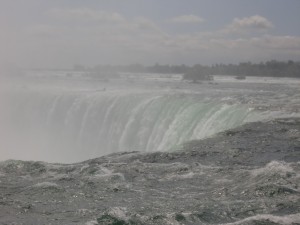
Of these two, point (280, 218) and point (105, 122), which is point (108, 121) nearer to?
point (105, 122)

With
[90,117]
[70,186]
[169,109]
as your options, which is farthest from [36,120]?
[70,186]

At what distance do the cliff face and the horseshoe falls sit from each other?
6.05 meters

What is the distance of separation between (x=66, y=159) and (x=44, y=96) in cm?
1170

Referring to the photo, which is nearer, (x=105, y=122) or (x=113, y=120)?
(x=113, y=120)

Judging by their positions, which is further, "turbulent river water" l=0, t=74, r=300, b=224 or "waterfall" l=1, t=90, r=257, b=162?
"waterfall" l=1, t=90, r=257, b=162

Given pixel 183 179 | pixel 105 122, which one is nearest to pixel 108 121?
pixel 105 122

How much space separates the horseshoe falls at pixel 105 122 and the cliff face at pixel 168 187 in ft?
19.8

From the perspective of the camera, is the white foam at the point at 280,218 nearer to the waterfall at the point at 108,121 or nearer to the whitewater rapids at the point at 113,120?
the whitewater rapids at the point at 113,120

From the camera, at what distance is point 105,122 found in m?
30.0

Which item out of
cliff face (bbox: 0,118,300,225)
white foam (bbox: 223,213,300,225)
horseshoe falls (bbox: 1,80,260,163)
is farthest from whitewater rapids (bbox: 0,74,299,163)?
→ white foam (bbox: 223,213,300,225)

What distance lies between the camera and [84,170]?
1262 centimetres

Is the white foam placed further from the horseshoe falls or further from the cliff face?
the horseshoe falls

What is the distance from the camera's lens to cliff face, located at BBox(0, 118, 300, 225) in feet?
28.2

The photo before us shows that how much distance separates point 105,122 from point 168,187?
1948cm
